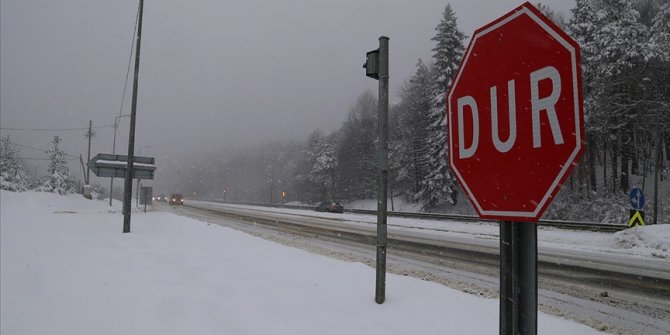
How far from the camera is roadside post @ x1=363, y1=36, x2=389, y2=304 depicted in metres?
5.52

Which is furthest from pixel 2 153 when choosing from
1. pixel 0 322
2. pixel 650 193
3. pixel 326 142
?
pixel 650 193

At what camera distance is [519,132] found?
1.73 m

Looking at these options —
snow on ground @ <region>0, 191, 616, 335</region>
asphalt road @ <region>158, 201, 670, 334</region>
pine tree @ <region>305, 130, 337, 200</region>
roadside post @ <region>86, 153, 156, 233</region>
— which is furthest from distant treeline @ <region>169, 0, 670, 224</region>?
roadside post @ <region>86, 153, 156, 233</region>

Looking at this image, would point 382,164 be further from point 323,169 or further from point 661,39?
point 323,169

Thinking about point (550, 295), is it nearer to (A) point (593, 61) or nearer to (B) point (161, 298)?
(B) point (161, 298)

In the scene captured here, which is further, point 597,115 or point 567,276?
point 597,115

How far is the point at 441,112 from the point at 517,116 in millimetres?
32927

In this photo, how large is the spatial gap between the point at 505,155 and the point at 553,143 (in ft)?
0.78

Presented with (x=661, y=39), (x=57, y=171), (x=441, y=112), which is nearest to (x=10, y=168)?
(x=57, y=171)

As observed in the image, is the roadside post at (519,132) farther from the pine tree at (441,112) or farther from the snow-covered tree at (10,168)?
the snow-covered tree at (10,168)

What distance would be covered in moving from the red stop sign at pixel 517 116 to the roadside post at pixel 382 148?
11.3ft

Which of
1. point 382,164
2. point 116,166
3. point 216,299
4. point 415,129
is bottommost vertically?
point 216,299

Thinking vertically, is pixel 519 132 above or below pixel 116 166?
below

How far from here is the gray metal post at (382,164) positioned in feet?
18.1
